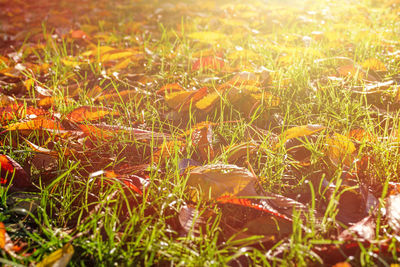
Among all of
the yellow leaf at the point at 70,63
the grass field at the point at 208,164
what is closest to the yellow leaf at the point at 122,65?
the grass field at the point at 208,164

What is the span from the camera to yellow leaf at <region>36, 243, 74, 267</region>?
3.20 feet

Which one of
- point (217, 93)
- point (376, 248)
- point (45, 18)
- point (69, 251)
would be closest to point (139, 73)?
point (217, 93)

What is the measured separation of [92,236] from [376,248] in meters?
0.86

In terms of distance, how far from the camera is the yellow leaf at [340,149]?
1396 mm

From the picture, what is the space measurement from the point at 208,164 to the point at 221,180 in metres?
0.14

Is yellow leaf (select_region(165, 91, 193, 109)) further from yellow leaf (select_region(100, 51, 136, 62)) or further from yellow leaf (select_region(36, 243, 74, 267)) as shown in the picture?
yellow leaf (select_region(36, 243, 74, 267))

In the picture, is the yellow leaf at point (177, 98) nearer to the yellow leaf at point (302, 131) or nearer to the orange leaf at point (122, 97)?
the orange leaf at point (122, 97)

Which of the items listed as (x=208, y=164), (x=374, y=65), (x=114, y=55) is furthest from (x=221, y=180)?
(x=114, y=55)

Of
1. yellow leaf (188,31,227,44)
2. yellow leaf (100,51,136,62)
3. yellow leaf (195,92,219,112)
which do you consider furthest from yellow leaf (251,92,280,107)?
yellow leaf (188,31,227,44)

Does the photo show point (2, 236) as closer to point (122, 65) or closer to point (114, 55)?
point (122, 65)

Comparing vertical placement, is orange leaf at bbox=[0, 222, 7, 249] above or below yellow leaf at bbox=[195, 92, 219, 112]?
below

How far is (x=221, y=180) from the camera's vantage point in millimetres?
1274

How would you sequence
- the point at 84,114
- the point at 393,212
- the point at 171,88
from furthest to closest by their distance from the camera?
the point at 171,88 → the point at 84,114 → the point at 393,212

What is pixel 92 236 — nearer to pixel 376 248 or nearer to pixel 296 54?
pixel 376 248
